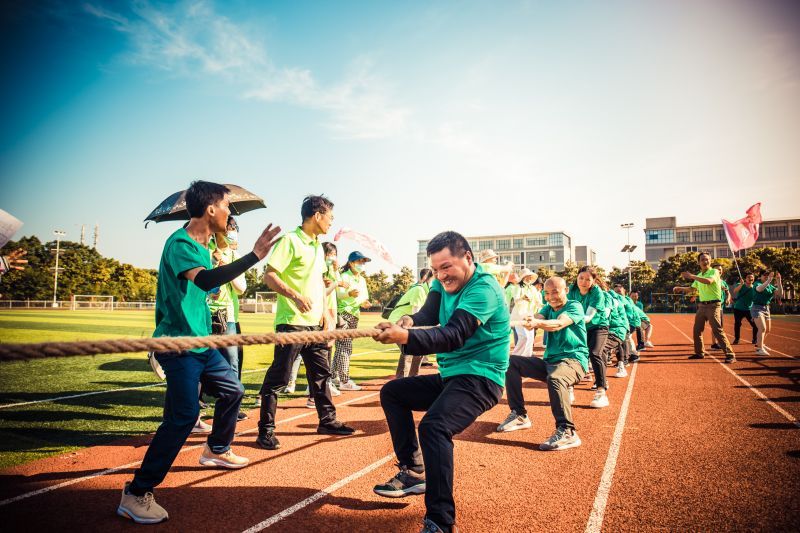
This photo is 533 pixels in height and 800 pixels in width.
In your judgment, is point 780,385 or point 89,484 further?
point 780,385

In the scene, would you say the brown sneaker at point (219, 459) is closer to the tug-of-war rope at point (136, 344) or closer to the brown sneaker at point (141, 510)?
the brown sneaker at point (141, 510)

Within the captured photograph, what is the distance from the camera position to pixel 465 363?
10.1ft

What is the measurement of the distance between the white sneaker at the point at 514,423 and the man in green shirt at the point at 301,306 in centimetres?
188

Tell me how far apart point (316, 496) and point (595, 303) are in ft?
16.4

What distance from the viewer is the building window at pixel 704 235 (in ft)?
292

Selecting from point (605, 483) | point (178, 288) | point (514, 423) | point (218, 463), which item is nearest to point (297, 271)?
point (178, 288)

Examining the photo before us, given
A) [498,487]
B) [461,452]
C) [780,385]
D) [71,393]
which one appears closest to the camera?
[498,487]

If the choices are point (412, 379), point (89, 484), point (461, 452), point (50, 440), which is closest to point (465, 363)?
point (412, 379)

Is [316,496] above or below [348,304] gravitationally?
below

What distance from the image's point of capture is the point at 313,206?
4.77m

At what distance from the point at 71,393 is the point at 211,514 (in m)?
5.26

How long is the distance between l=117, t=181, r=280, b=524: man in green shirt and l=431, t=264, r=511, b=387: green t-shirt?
144 centimetres

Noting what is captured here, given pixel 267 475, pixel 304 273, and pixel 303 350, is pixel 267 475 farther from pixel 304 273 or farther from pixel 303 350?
pixel 304 273

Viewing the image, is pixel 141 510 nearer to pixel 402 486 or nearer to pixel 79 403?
pixel 402 486
